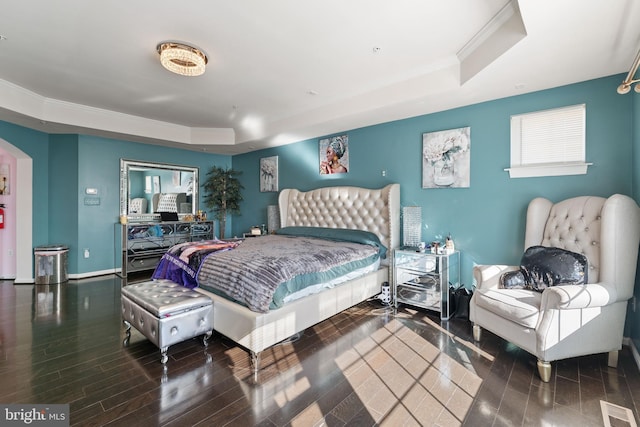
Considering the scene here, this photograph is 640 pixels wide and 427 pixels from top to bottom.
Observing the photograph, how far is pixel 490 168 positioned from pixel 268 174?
→ 4154mm

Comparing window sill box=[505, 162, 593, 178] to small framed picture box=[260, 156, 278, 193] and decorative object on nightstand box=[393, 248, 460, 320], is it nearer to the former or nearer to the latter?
decorative object on nightstand box=[393, 248, 460, 320]

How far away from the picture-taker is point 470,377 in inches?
84.6

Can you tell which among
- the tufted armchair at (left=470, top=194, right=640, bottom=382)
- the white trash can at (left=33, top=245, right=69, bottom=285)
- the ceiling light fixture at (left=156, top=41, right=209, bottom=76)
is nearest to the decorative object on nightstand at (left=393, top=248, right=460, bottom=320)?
the tufted armchair at (left=470, top=194, right=640, bottom=382)

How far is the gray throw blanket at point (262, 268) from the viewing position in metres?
2.34

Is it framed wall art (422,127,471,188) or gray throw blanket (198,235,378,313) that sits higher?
framed wall art (422,127,471,188)

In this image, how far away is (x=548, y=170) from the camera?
3.01 meters

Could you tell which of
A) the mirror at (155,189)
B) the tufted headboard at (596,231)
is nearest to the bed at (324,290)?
the tufted headboard at (596,231)

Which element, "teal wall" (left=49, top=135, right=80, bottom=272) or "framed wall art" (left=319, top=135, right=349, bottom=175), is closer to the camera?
"framed wall art" (left=319, top=135, right=349, bottom=175)

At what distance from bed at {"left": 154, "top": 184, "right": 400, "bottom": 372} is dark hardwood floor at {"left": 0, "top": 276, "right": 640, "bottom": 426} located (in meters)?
0.23

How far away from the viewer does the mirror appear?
5.59 meters

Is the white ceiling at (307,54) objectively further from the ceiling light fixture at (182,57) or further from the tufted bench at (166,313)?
the tufted bench at (166,313)

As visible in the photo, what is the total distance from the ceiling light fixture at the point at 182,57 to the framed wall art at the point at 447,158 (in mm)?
2854

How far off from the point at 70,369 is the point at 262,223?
14.2ft

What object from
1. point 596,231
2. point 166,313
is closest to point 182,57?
point 166,313
